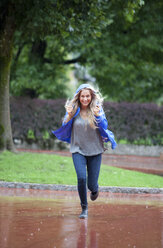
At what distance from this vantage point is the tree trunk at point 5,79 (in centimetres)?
1450

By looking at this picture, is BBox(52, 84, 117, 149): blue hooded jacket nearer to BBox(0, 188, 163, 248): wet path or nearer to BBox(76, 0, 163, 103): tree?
BBox(0, 188, 163, 248): wet path

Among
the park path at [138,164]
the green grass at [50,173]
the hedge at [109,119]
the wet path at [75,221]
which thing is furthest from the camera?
the hedge at [109,119]

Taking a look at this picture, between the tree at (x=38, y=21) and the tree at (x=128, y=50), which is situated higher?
the tree at (x=38, y=21)

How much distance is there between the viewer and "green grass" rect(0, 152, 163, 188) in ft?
35.6

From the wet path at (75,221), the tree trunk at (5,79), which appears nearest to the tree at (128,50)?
the tree trunk at (5,79)

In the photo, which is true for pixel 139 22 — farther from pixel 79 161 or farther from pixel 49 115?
pixel 79 161

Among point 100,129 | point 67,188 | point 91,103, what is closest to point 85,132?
point 100,129

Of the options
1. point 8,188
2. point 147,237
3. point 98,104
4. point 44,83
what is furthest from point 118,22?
point 147,237

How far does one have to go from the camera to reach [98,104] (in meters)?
6.91

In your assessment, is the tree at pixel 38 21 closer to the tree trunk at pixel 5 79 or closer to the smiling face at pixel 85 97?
the tree trunk at pixel 5 79

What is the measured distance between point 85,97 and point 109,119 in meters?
16.7

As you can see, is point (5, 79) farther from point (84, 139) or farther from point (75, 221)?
point (75, 221)

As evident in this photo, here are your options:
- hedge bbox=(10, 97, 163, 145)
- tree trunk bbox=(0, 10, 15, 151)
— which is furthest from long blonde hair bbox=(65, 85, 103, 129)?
hedge bbox=(10, 97, 163, 145)

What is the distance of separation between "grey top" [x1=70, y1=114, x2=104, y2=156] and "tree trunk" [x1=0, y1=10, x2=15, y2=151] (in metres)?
7.99
